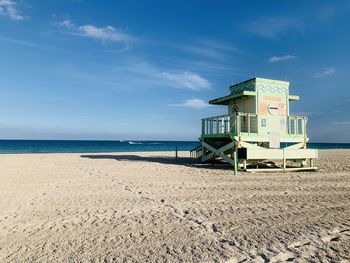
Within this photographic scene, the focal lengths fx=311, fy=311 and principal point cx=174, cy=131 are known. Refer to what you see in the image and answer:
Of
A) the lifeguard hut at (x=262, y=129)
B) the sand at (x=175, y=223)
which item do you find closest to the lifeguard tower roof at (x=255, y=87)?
the lifeguard hut at (x=262, y=129)

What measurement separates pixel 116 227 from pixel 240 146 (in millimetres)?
10544

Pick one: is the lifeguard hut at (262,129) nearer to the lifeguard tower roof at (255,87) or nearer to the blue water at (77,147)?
the lifeguard tower roof at (255,87)

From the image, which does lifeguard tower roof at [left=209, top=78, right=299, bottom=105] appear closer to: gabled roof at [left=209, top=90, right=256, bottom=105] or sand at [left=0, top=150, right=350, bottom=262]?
gabled roof at [left=209, top=90, right=256, bottom=105]

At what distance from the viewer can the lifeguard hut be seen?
15.6 meters

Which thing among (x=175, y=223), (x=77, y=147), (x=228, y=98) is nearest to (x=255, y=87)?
(x=228, y=98)

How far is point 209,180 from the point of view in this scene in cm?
1241

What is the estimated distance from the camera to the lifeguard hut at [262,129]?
15617 mm

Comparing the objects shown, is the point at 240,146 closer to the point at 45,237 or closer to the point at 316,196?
the point at 316,196

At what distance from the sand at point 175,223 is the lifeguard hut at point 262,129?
16.0 ft

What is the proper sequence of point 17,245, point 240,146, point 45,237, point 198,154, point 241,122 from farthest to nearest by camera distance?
point 198,154 < point 241,122 < point 240,146 < point 45,237 < point 17,245

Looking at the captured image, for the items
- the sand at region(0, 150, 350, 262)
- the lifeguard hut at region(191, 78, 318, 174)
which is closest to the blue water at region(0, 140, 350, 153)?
the lifeguard hut at region(191, 78, 318, 174)

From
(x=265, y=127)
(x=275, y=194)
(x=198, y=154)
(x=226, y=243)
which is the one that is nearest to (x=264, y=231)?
(x=226, y=243)

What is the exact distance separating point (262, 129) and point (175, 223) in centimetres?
1121

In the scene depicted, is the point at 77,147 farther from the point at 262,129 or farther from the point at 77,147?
the point at 262,129
